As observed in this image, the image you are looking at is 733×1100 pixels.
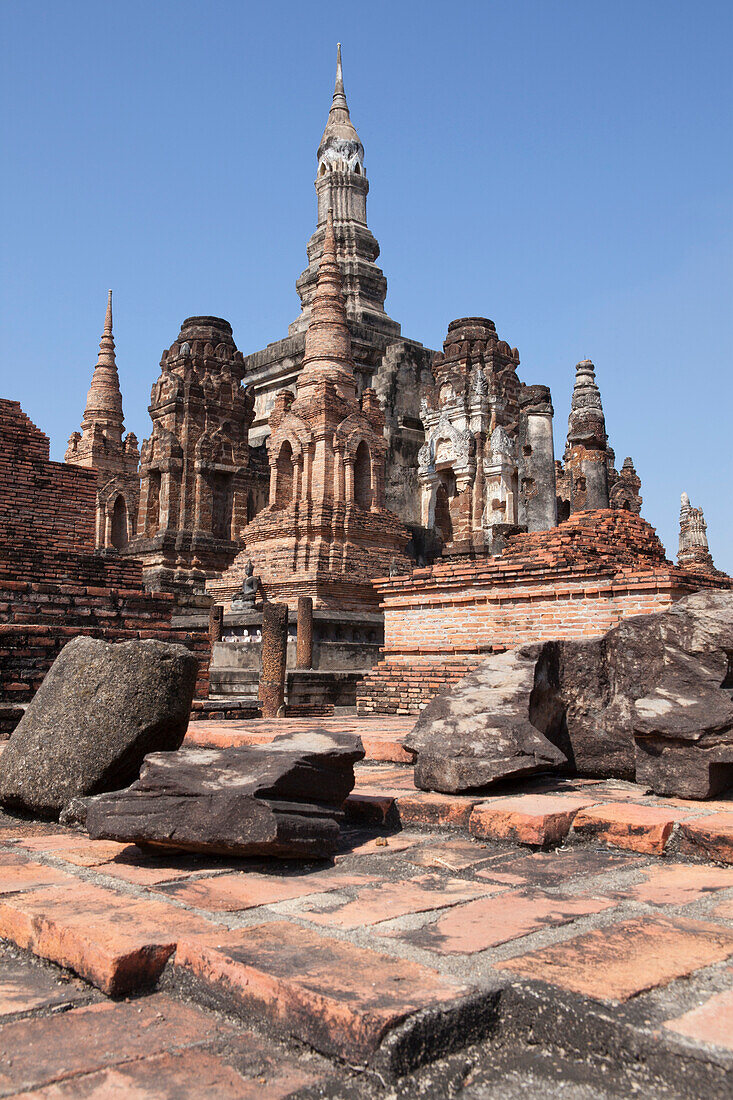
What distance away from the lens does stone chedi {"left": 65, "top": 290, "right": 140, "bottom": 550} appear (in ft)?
80.7

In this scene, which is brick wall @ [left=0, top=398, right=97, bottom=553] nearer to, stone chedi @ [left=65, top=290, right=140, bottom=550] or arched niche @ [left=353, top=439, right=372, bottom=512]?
arched niche @ [left=353, top=439, right=372, bottom=512]

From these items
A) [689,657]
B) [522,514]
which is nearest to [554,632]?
[689,657]

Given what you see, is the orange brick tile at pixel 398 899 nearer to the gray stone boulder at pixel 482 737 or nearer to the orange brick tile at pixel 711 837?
the orange brick tile at pixel 711 837

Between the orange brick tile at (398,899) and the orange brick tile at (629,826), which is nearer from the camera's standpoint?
the orange brick tile at (398,899)

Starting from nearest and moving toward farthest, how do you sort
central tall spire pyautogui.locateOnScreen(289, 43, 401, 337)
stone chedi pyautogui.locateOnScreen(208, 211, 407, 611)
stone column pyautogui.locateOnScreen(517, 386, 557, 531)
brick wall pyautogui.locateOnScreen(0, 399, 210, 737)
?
1. brick wall pyautogui.locateOnScreen(0, 399, 210, 737)
2. stone chedi pyautogui.locateOnScreen(208, 211, 407, 611)
3. stone column pyautogui.locateOnScreen(517, 386, 557, 531)
4. central tall spire pyautogui.locateOnScreen(289, 43, 401, 337)

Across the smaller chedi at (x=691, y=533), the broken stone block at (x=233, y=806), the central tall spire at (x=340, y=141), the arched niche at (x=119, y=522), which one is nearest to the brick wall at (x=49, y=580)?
the broken stone block at (x=233, y=806)

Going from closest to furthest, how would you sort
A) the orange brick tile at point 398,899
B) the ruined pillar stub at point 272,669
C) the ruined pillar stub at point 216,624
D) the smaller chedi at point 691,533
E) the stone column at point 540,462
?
the orange brick tile at point 398,899, the ruined pillar stub at point 272,669, the ruined pillar stub at point 216,624, the stone column at point 540,462, the smaller chedi at point 691,533

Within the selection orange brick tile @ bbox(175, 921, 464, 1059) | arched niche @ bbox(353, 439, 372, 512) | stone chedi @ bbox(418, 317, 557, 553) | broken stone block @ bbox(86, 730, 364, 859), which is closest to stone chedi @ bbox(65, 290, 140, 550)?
stone chedi @ bbox(418, 317, 557, 553)

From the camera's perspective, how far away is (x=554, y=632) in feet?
26.9

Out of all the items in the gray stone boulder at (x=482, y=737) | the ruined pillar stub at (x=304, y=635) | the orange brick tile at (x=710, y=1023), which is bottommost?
the orange brick tile at (x=710, y=1023)

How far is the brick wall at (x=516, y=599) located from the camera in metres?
7.91

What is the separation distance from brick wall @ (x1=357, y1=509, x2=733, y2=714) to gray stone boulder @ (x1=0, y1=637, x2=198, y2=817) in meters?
4.77

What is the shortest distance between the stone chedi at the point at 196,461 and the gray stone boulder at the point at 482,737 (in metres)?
16.0

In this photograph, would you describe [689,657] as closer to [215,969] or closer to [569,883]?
[569,883]
